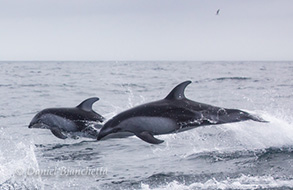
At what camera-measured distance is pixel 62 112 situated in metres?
9.79

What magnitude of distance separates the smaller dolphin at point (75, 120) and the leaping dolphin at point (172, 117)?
4.41 ft

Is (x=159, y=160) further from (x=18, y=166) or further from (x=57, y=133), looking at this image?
(x=18, y=166)

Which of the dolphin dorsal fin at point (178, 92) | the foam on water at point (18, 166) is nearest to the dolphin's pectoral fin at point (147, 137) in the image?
the dolphin dorsal fin at point (178, 92)

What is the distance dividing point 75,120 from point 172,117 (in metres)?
2.50

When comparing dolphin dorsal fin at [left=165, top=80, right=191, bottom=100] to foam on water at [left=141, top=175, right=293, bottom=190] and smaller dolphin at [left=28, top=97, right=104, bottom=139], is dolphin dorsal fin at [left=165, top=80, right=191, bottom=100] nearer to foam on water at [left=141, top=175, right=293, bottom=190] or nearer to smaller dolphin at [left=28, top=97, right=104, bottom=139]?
foam on water at [left=141, top=175, right=293, bottom=190]

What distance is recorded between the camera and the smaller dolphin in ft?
30.9

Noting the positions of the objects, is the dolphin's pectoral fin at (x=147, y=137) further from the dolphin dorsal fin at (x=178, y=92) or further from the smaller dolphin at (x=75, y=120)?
the smaller dolphin at (x=75, y=120)

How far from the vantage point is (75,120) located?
9547mm

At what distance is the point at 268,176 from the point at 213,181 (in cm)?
95

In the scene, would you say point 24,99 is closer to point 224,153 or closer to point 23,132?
point 23,132

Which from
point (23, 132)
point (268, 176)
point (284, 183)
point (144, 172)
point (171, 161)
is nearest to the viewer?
point (284, 183)

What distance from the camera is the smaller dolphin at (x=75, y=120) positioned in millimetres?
9406

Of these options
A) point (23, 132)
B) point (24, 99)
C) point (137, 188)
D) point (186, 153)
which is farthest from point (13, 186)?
point (24, 99)

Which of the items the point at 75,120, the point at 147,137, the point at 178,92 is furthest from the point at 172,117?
the point at 75,120
